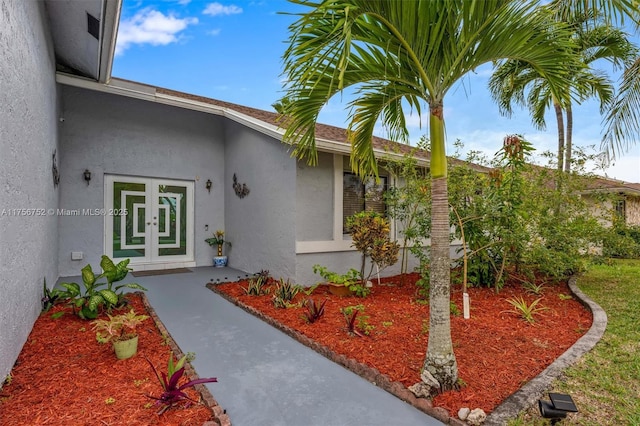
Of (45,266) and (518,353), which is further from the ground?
(45,266)

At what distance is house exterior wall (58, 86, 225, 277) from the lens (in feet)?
24.9

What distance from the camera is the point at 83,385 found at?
9.59 feet

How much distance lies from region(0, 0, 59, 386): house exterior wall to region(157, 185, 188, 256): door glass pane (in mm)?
3580

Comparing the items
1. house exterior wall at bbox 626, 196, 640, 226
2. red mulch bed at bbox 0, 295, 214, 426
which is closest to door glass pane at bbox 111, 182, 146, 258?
red mulch bed at bbox 0, 295, 214, 426

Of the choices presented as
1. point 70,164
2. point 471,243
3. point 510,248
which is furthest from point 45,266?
point 510,248

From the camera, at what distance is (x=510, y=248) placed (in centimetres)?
612

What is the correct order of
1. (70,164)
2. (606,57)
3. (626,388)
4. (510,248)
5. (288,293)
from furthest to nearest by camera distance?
(606,57), (70,164), (510,248), (288,293), (626,388)

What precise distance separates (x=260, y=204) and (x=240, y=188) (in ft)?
3.75

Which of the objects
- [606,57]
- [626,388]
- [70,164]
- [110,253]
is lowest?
[626,388]

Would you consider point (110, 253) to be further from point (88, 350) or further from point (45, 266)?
point (88, 350)

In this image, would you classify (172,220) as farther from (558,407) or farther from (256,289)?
(558,407)

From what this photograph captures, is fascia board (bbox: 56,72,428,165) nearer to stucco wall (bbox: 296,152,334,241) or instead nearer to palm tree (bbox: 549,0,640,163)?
stucco wall (bbox: 296,152,334,241)

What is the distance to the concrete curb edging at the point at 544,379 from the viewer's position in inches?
99.3

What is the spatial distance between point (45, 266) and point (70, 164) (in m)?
3.30
